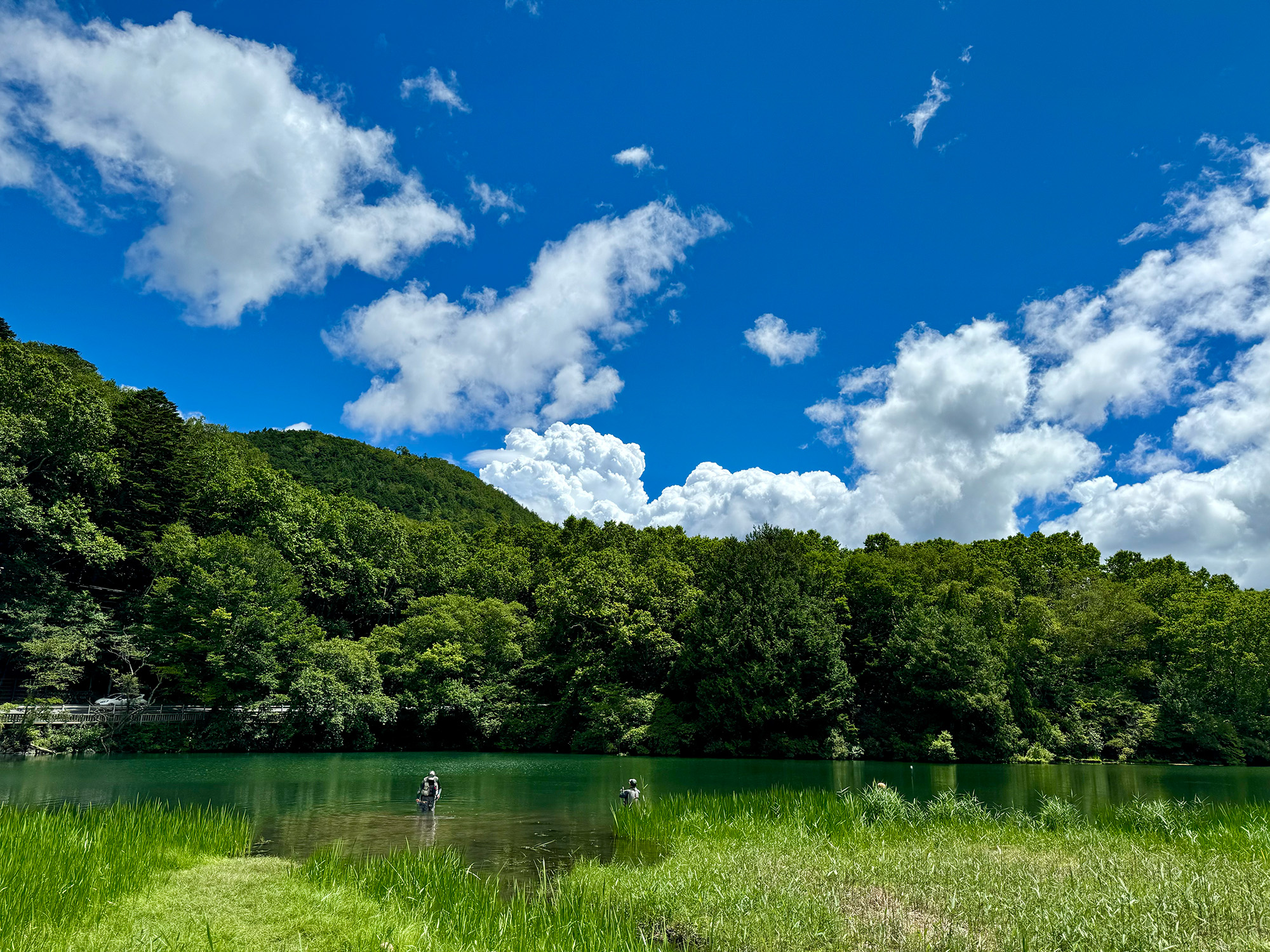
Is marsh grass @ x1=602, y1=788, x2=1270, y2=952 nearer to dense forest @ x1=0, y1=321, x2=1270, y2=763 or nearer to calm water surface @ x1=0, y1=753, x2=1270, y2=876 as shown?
calm water surface @ x1=0, y1=753, x2=1270, y2=876

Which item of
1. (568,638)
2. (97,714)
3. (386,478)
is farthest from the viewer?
(386,478)

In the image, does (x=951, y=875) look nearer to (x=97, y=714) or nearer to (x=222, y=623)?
(x=222, y=623)

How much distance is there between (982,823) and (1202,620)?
4830cm

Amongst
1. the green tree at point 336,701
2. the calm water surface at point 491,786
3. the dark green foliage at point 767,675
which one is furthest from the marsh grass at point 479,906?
the dark green foliage at point 767,675

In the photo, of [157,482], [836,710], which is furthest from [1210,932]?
[157,482]

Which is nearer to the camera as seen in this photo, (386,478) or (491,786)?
(491,786)

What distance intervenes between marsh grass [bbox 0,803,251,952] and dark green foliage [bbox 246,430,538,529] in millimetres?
70916

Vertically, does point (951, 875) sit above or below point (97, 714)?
above

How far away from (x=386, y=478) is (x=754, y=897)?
93.7 m

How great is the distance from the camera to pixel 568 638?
5259 centimetres

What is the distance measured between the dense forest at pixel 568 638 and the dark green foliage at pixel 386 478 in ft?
91.7

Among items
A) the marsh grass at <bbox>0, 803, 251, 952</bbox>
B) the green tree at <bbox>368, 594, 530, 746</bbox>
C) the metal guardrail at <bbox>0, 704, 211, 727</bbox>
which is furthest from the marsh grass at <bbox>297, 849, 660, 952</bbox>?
the green tree at <bbox>368, 594, 530, 746</bbox>

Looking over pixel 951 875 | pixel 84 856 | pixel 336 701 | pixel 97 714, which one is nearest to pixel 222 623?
pixel 97 714

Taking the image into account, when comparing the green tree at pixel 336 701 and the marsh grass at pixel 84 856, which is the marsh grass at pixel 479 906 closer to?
the marsh grass at pixel 84 856
